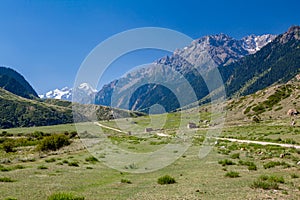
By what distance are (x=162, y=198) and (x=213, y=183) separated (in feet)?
18.2

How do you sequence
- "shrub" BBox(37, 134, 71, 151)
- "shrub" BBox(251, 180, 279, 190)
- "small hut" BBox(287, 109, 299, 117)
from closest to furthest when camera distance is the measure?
"shrub" BBox(251, 180, 279, 190)
"shrub" BBox(37, 134, 71, 151)
"small hut" BBox(287, 109, 299, 117)

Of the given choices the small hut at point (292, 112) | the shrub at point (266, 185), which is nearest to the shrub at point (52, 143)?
the shrub at point (266, 185)

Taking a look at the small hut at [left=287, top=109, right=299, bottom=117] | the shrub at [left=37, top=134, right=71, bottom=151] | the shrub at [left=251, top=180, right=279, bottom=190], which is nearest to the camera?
the shrub at [left=251, top=180, right=279, bottom=190]

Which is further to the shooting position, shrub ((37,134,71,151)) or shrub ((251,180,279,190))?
shrub ((37,134,71,151))

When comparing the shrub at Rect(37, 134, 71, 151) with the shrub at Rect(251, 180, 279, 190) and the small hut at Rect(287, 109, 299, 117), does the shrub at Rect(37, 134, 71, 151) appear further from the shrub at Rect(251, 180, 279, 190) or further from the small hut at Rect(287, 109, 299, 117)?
the small hut at Rect(287, 109, 299, 117)

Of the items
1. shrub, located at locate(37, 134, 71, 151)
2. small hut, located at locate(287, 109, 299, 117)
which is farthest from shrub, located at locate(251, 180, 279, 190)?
small hut, located at locate(287, 109, 299, 117)

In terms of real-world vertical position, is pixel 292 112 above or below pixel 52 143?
above

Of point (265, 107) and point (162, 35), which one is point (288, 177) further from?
point (265, 107)

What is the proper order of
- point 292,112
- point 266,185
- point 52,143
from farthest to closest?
point 292,112, point 52,143, point 266,185

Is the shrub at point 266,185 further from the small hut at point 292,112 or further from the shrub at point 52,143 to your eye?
the small hut at point 292,112

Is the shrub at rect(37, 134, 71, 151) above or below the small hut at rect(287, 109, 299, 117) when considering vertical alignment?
below

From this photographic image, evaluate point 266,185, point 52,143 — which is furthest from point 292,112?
point 266,185

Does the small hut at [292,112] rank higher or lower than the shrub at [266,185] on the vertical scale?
higher

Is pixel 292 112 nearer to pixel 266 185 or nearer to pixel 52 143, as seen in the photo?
pixel 52 143
